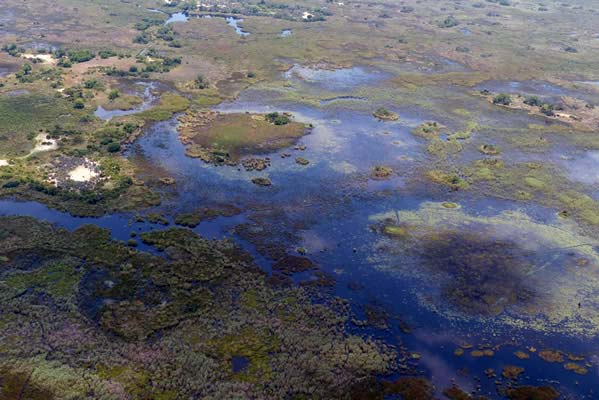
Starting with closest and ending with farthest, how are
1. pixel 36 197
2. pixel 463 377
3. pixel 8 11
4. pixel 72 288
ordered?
pixel 463 377, pixel 72 288, pixel 36 197, pixel 8 11

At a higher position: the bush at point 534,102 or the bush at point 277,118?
the bush at point 534,102

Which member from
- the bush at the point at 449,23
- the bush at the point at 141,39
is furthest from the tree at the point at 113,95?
the bush at the point at 449,23

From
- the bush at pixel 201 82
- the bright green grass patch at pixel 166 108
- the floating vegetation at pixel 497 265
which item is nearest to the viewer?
the floating vegetation at pixel 497 265

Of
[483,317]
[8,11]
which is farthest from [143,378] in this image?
[8,11]

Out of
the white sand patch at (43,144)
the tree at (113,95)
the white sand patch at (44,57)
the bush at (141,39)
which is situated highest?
the bush at (141,39)

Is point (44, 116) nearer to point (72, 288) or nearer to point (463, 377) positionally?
point (72, 288)

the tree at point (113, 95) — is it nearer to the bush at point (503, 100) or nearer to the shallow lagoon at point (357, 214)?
the shallow lagoon at point (357, 214)

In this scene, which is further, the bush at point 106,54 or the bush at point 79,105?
the bush at point 106,54
